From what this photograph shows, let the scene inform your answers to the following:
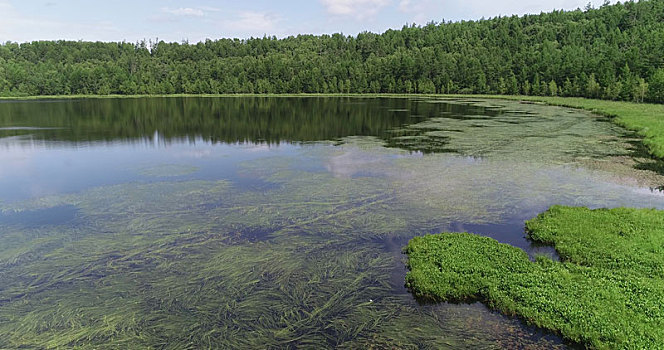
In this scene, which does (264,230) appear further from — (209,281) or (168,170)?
(168,170)

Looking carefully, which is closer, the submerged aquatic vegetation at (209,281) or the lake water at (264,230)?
the submerged aquatic vegetation at (209,281)

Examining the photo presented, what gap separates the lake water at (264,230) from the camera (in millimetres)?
10500

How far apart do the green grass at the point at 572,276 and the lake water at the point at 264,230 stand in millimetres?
616

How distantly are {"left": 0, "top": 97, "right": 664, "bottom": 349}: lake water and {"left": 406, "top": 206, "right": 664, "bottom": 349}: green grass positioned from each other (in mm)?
616

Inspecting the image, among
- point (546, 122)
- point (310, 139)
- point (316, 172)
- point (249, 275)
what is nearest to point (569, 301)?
point (249, 275)

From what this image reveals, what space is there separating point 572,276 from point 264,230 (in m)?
11.2

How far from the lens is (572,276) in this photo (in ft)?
39.5

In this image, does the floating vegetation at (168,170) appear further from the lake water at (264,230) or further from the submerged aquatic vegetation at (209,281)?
the submerged aquatic vegetation at (209,281)

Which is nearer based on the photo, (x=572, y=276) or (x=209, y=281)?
(x=572, y=276)

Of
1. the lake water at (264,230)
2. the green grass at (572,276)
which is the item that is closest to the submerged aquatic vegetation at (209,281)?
the lake water at (264,230)

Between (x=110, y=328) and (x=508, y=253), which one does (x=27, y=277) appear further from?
(x=508, y=253)

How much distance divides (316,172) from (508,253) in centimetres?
1569

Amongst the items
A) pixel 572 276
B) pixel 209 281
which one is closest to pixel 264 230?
pixel 209 281

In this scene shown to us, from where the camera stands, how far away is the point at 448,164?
95.9ft
